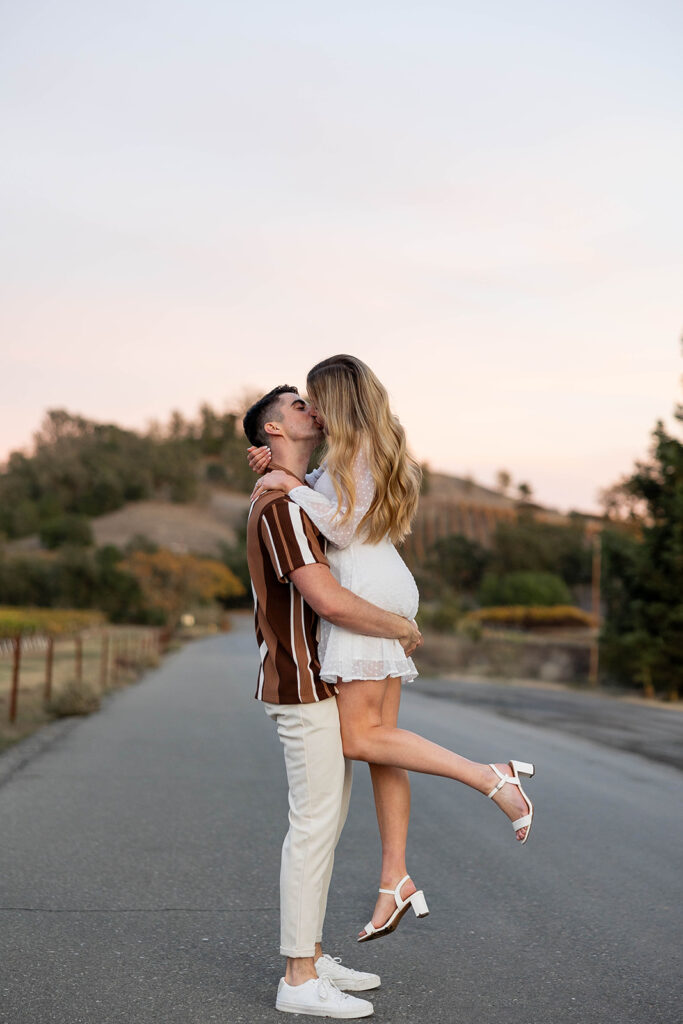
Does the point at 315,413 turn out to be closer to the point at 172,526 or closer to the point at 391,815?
the point at 391,815

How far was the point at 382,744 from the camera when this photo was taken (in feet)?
12.1

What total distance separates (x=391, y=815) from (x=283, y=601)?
0.85m

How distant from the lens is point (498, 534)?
93688 millimetres

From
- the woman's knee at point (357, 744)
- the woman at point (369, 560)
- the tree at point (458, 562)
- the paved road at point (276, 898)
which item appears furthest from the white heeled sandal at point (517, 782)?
the tree at point (458, 562)

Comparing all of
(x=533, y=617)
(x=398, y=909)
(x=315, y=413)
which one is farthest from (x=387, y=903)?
(x=533, y=617)

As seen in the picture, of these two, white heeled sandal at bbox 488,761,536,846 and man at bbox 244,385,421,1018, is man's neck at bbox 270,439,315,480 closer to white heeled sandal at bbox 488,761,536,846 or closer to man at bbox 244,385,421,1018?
man at bbox 244,385,421,1018

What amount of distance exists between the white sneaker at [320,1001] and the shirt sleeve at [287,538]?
4.12 ft

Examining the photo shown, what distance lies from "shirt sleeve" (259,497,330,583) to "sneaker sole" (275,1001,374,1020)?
1.31 m

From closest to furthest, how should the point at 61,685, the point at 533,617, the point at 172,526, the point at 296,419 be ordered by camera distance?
the point at 296,419 → the point at 61,685 → the point at 533,617 → the point at 172,526

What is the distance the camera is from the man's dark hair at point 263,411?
3.92 m

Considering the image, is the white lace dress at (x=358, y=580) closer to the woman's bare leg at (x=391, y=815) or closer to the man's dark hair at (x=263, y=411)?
the woman's bare leg at (x=391, y=815)

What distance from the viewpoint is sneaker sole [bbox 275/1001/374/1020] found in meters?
3.51

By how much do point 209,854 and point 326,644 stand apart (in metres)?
3.03

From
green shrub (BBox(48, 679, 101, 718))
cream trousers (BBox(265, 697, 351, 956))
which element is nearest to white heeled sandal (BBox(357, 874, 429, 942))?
cream trousers (BBox(265, 697, 351, 956))
